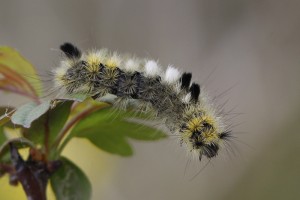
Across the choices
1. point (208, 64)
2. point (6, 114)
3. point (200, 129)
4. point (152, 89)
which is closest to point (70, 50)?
point (152, 89)

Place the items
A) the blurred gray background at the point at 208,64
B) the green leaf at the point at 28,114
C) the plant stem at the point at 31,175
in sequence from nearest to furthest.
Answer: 1. the green leaf at the point at 28,114
2. the plant stem at the point at 31,175
3. the blurred gray background at the point at 208,64

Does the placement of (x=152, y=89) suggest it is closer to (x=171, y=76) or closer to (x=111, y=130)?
(x=171, y=76)

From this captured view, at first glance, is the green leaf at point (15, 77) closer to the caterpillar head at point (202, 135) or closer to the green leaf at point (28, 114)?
the green leaf at point (28, 114)

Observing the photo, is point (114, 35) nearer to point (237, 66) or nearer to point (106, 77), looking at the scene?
point (237, 66)

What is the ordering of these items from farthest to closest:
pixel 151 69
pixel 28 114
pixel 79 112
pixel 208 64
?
pixel 208 64 < pixel 151 69 < pixel 79 112 < pixel 28 114

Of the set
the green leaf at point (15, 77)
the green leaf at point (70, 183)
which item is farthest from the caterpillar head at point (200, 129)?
the green leaf at point (15, 77)

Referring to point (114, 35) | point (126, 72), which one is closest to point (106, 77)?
point (126, 72)

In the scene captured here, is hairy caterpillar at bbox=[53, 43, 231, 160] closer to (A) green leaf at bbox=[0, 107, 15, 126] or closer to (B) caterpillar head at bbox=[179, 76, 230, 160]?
(B) caterpillar head at bbox=[179, 76, 230, 160]
